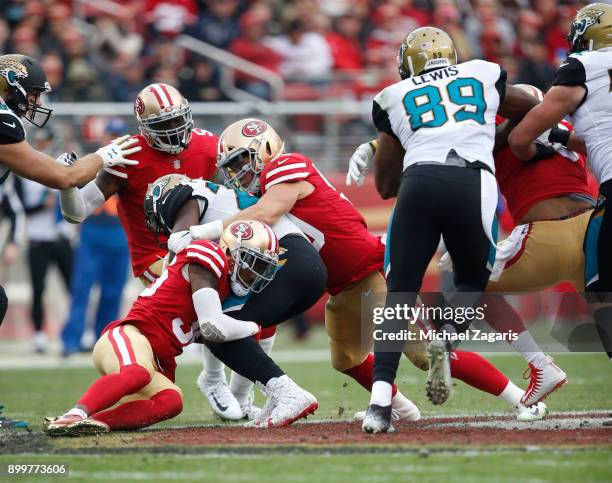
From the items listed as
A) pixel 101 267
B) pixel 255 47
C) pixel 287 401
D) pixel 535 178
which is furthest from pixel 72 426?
pixel 255 47

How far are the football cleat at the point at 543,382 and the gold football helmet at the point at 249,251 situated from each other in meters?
1.58

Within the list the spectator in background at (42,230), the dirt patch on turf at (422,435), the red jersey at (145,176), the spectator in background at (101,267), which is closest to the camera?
the dirt patch on turf at (422,435)

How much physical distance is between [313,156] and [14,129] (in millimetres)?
7681

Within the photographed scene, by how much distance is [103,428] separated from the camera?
211 inches

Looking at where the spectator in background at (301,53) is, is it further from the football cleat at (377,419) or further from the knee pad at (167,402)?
the football cleat at (377,419)

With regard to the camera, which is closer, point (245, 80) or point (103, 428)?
point (103, 428)

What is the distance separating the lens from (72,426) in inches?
206

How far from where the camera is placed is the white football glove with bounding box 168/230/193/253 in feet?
18.9

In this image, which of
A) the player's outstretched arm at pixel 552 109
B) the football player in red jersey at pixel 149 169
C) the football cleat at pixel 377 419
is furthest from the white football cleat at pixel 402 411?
the football player in red jersey at pixel 149 169

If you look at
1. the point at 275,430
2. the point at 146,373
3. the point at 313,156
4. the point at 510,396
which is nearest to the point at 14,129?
the point at 146,373

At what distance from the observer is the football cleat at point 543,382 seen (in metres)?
5.87

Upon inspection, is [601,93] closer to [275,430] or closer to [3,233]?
[275,430]

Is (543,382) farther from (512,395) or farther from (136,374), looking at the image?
(136,374)

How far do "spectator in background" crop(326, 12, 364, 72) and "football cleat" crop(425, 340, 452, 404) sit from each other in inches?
373
